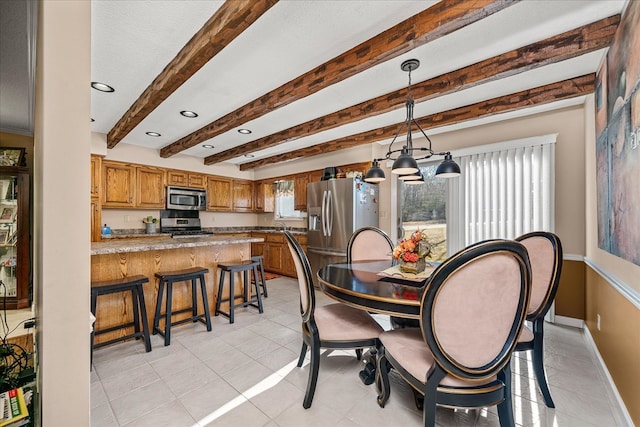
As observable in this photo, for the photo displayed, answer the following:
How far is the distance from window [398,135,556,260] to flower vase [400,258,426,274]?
1.99 m

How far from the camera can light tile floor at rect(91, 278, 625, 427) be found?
1.66 m

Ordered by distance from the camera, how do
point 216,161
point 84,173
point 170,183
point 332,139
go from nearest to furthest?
1. point 84,173
2. point 332,139
3. point 170,183
4. point 216,161

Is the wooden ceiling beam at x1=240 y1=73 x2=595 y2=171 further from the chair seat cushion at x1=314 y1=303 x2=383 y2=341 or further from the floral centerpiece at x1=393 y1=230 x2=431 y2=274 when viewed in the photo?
the chair seat cushion at x1=314 y1=303 x2=383 y2=341

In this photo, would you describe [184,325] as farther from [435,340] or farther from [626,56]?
[626,56]

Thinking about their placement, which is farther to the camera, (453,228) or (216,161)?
(216,161)

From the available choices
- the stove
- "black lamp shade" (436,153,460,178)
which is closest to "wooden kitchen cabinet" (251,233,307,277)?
the stove

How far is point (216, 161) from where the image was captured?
5.54 meters

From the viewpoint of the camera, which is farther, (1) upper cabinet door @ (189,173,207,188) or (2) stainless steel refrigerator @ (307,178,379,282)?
(1) upper cabinet door @ (189,173,207,188)

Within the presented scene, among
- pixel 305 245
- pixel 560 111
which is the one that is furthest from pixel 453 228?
pixel 305 245

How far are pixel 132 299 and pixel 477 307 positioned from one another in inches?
118

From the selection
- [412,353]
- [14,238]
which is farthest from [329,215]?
[14,238]

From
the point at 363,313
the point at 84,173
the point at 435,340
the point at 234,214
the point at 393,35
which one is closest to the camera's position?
the point at 84,173

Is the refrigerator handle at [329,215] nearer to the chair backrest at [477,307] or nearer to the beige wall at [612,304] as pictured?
the beige wall at [612,304]

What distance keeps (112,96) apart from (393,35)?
9.37 ft
